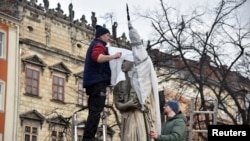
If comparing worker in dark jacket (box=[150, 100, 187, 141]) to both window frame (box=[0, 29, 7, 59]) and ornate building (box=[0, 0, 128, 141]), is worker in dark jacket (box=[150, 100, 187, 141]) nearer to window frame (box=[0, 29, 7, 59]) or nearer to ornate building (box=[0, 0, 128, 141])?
ornate building (box=[0, 0, 128, 141])

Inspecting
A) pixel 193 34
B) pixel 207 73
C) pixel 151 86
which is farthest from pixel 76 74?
pixel 151 86

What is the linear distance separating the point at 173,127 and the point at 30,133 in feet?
88.5

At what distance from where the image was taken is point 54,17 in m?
35.4

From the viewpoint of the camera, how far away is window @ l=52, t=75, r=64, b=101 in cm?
3501

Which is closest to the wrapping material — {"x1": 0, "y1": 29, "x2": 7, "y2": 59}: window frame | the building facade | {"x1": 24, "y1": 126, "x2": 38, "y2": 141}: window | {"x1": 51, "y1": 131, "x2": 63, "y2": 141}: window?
the building facade

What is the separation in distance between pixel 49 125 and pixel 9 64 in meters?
4.21

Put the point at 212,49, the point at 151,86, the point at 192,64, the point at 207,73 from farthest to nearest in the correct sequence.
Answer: the point at 207,73
the point at 192,64
the point at 212,49
the point at 151,86

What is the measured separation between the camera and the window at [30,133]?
32.4 m

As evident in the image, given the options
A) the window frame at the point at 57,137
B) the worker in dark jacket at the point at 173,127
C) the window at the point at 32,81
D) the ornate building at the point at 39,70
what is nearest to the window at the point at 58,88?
the ornate building at the point at 39,70

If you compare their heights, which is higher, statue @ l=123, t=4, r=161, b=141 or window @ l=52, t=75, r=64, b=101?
window @ l=52, t=75, r=64, b=101

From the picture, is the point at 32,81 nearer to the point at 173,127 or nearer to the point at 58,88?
the point at 58,88

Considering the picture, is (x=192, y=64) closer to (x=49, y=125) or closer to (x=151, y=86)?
Result: (x=49, y=125)

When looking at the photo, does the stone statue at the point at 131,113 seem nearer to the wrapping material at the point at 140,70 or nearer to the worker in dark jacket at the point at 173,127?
the wrapping material at the point at 140,70

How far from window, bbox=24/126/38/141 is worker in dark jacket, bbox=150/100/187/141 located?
1040 inches
